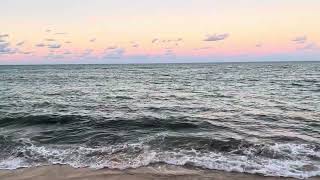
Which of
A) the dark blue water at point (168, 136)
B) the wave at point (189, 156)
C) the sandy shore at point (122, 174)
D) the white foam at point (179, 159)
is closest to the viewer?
the sandy shore at point (122, 174)

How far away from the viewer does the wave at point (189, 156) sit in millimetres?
10633

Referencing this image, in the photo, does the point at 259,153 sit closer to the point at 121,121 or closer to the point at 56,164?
the point at 56,164

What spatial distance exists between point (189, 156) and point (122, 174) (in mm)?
2604

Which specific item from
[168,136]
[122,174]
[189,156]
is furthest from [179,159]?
[168,136]

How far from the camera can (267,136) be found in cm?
1481

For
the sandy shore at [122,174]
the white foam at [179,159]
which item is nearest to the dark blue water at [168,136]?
the white foam at [179,159]

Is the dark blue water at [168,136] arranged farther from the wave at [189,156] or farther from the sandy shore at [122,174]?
the sandy shore at [122,174]

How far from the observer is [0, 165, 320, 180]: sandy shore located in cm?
980

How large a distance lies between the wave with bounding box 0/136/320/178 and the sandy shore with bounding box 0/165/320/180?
371mm

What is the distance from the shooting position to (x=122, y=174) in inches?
396

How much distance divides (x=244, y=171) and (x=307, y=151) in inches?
130

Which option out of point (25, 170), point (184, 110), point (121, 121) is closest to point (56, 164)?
point (25, 170)

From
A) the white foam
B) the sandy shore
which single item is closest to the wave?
the white foam

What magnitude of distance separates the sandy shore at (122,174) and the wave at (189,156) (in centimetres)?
37
